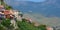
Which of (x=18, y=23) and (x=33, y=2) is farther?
A: (x=33, y=2)

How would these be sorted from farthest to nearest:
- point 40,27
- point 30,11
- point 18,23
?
point 30,11
point 40,27
point 18,23

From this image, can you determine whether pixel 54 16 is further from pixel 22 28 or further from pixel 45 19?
pixel 22 28

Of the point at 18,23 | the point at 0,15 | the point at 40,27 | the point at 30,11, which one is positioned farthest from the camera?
the point at 30,11

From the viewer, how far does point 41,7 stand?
4566 millimetres

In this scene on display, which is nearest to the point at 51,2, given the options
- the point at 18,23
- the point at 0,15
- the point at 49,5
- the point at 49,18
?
the point at 49,5

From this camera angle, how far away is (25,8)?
175 inches

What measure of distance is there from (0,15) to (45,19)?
63.1 inches

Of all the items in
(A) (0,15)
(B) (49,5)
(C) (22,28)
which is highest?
(B) (49,5)

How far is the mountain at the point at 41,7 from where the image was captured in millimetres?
4429

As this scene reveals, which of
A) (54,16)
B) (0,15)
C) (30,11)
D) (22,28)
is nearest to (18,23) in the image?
(22,28)

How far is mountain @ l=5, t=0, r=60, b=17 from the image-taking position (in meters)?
4.43

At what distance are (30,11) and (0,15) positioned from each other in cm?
134

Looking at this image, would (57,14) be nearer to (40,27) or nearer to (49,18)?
(49,18)

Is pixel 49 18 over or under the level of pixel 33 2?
under
